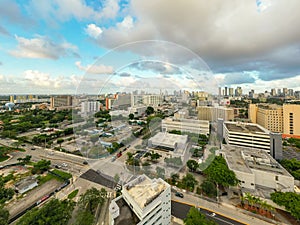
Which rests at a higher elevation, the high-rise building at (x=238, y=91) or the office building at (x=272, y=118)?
the high-rise building at (x=238, y=91)

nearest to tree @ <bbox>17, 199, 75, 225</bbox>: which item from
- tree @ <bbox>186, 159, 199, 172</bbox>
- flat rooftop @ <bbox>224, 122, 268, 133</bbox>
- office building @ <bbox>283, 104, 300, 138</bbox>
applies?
tree @ <bbox>186, 159, 199, 172</bbox>

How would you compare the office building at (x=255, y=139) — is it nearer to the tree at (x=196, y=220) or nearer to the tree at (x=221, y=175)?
the tree at (x=221, y=175)

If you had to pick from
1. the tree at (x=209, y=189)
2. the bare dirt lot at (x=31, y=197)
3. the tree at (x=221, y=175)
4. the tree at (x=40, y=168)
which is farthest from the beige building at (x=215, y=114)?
the tree at (x=40, y=168)

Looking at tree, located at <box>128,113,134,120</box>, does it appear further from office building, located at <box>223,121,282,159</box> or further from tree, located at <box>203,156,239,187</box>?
office building, located at <box>223,121,282,159</box>

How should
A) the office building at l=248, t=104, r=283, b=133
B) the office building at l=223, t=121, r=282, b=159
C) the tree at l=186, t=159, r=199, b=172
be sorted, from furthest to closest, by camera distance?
the office building at l=248, t=104, r=283, b=133
the office building at l=223, t=121, r=282, b=159
the tree at l=186, t=159, r=199, b=172

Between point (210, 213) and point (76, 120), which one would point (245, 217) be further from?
point (76, 120)

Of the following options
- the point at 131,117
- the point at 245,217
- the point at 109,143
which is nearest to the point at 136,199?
the point at 131,117
